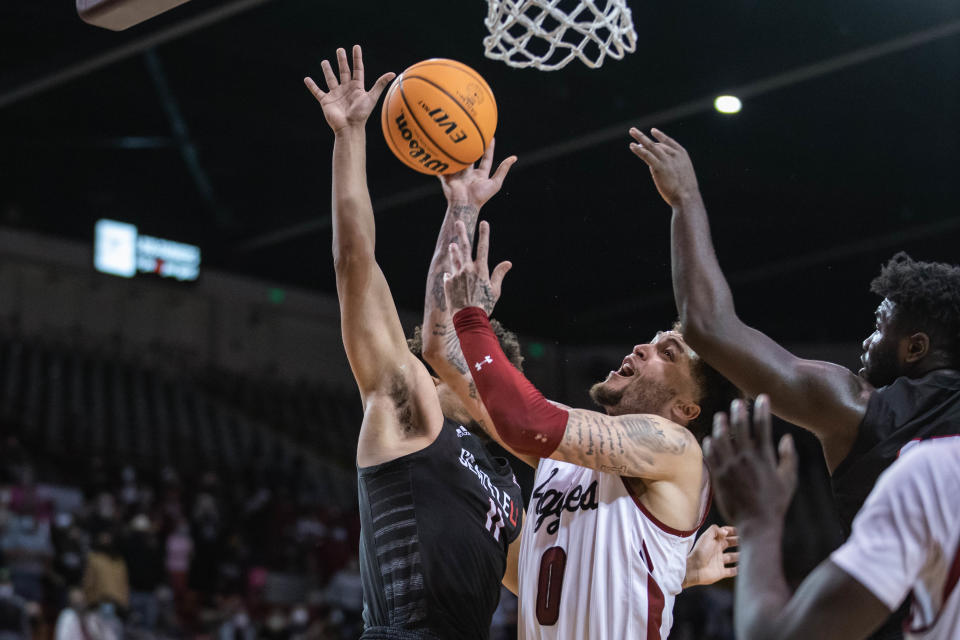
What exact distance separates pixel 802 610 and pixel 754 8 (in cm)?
946

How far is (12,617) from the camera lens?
28.8 feet

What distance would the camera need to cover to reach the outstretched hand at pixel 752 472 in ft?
5.86

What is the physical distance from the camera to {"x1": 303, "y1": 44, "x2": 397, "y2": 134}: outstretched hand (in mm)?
3410

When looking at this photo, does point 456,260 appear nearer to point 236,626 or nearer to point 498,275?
point 498,275

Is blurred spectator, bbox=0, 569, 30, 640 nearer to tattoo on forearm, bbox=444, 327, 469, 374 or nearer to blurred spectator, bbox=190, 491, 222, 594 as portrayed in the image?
blurred spectator, bbox=190, 491, 222, 594

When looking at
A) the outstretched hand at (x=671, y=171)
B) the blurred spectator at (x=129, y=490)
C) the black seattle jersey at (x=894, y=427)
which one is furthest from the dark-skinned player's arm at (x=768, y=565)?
the blurred spectator at (x=129, y=490)

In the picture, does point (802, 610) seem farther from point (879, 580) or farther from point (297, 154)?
point (297, 154)

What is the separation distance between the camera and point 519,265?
8.76 m

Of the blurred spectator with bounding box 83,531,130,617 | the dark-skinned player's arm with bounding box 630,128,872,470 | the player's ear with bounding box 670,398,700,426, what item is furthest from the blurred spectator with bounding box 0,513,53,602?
the dark-skinned player's arm with bounding box 630,128,872,470

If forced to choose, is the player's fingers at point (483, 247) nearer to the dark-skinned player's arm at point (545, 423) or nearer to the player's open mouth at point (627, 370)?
the dark-skinned player's arm at point (545, 423)

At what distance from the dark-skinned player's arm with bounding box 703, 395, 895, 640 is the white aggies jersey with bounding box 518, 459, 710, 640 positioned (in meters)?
1.31

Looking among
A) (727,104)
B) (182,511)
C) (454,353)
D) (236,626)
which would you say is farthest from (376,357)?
(182,511)

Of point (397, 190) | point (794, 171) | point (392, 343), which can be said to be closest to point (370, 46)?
point (397, 190)

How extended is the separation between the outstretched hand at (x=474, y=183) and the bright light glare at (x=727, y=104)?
6.71 meters
